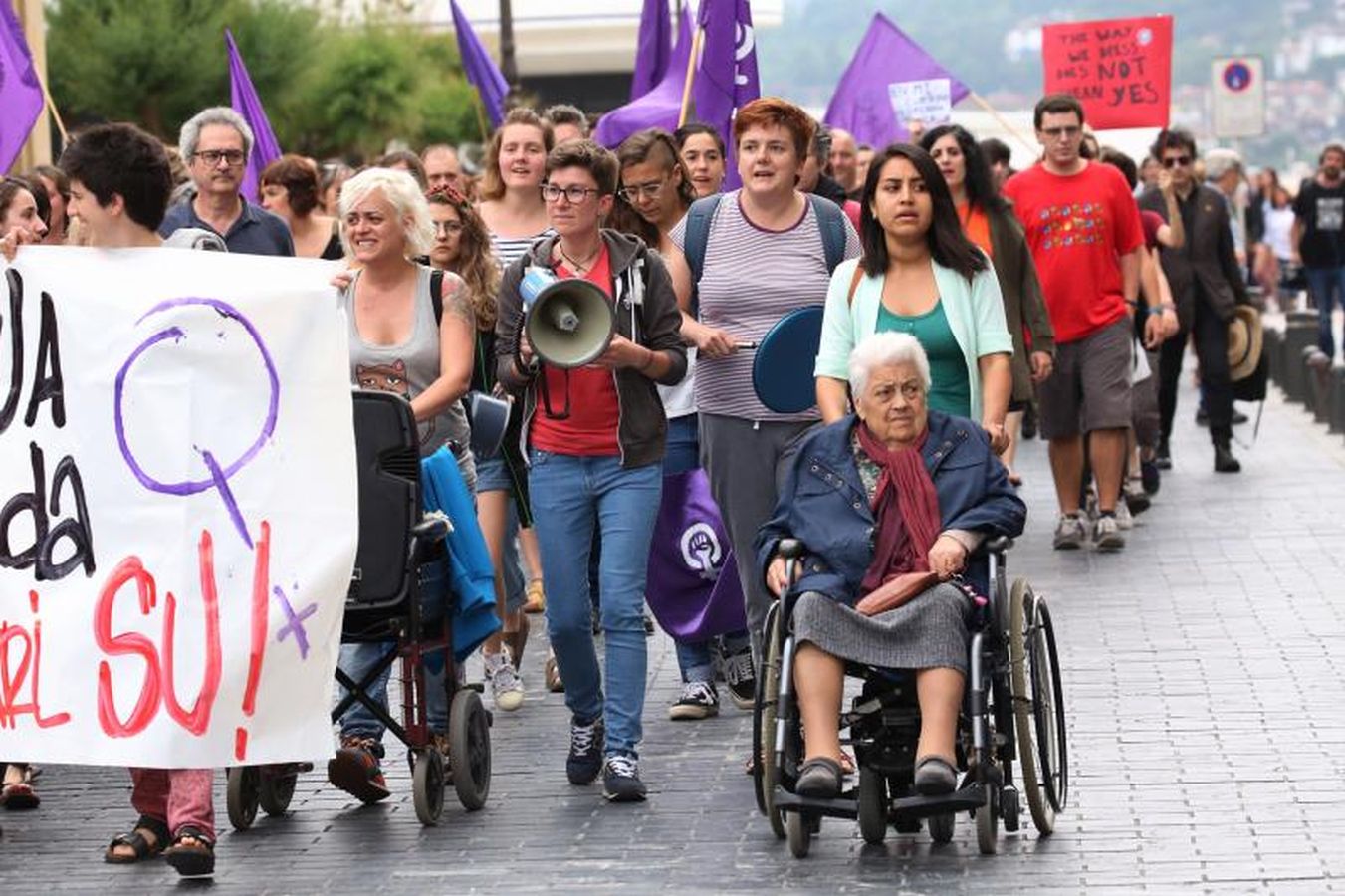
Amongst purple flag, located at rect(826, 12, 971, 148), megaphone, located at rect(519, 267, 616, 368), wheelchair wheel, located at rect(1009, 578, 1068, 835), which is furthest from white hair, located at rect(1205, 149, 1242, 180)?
wheelchair wheel, located at rect(1009, 578, 1068, 835)

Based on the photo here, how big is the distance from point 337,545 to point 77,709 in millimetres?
793

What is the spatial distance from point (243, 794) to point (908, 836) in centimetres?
189

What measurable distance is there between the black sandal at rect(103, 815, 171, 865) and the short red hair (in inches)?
111

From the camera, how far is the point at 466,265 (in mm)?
A: 10125

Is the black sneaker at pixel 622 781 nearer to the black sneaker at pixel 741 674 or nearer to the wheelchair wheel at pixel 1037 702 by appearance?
the wheelchair wheel at pixel 1037 702

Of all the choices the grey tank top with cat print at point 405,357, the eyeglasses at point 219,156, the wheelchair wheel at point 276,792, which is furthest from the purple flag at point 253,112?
the wheelchair wheel at point 276,792

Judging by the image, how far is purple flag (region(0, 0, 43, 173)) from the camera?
12586 mm

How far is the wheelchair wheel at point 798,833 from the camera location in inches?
299

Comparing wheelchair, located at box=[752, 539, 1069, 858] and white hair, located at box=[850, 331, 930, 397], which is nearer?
wheelchair, located at box=[752, 539, 1069, 858]

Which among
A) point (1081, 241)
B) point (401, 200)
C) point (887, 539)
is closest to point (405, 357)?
point (401, 200)

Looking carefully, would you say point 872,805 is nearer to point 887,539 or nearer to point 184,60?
point 887,539

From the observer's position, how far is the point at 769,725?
7.60 metres

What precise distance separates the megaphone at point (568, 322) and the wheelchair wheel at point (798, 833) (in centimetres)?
148

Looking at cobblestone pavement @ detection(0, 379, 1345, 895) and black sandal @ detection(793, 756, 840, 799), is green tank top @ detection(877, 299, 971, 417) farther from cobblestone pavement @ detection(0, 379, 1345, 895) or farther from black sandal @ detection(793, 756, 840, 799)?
black sandal @ detection(793, 756, 840, 799)
